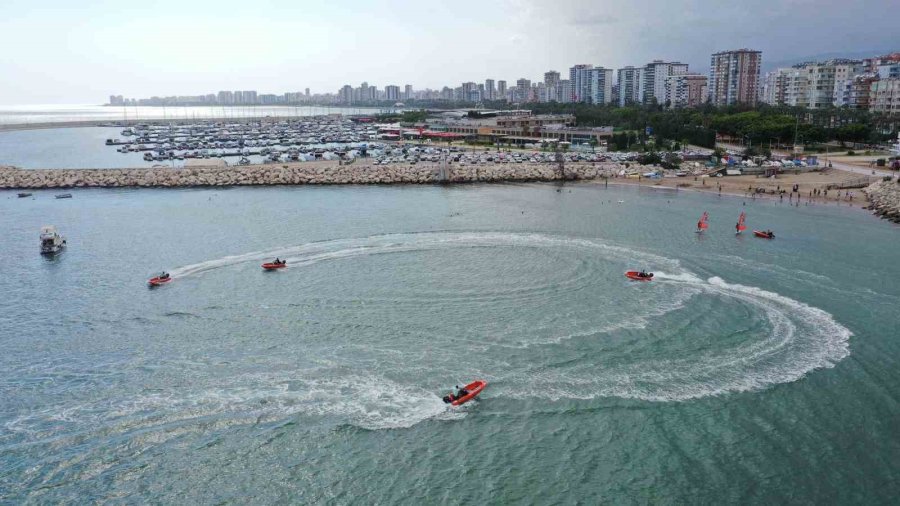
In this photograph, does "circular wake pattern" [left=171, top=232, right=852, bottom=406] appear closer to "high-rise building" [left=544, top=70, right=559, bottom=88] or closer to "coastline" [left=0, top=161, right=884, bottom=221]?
"coastline" [left=0, top=161, right=884, bottom=221]

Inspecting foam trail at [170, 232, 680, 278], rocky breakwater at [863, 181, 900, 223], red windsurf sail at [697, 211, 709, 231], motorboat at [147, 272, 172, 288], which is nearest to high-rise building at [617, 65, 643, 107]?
rocky breakwater at [863, 181, 900, 223]

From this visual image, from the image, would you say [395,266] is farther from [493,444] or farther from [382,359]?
[493,444]

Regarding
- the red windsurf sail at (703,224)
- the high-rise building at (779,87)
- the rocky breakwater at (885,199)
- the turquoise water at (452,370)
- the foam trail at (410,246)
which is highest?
the high-rise building at (779,87)

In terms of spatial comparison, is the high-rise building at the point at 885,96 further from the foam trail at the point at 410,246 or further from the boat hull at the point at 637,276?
the boat hull at the point at 637,276

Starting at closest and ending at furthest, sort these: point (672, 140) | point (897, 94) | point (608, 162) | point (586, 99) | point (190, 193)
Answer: point (190, 193) < point (608, 162) < point (672, 140) < point (897, 94) < point (586, 99)

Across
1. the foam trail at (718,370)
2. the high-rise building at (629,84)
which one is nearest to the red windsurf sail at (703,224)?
the foam trail at (718,370)

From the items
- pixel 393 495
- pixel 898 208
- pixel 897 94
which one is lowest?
pixel 393 495

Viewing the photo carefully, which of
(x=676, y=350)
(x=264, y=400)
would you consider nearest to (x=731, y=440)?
(x=676, y=350)
